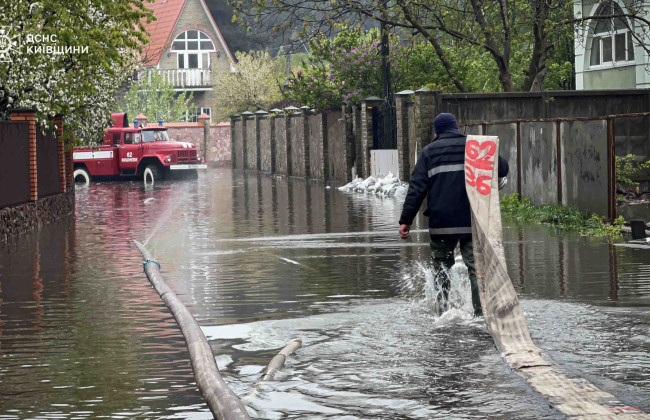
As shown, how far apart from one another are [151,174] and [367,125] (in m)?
11.8

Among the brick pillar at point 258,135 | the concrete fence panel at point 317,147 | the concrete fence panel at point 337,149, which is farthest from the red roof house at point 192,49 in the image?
the concrete fence panel at point 337,149

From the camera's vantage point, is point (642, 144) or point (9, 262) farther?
point (642, 144)

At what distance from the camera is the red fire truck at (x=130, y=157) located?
47.5 m

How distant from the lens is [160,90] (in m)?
79.4

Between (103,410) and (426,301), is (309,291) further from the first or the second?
(103,410)

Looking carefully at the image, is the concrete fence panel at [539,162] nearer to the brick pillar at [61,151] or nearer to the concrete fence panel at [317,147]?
the brick pillar at [61,151]

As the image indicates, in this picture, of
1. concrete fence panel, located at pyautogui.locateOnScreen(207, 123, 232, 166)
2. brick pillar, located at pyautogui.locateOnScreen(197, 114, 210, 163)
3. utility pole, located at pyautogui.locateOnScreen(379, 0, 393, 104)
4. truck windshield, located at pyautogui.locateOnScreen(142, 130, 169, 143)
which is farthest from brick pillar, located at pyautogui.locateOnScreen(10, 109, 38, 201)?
concrete fence panel, located at pyautogui.locateOnScreen(207, 123, 232, 166)

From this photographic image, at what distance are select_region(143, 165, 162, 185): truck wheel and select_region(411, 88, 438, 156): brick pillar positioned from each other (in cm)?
1798

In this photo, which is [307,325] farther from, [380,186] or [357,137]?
[357,137]

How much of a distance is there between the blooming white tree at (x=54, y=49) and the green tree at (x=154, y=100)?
1987 inches

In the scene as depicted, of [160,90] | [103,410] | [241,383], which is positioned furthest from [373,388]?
[160,90]

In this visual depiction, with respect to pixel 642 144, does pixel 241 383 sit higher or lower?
lower

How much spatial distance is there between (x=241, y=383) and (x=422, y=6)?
25.5m

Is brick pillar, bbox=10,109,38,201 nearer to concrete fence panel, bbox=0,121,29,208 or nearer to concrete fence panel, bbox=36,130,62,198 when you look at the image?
concrete fence panel, bbox=0,121,29,208
